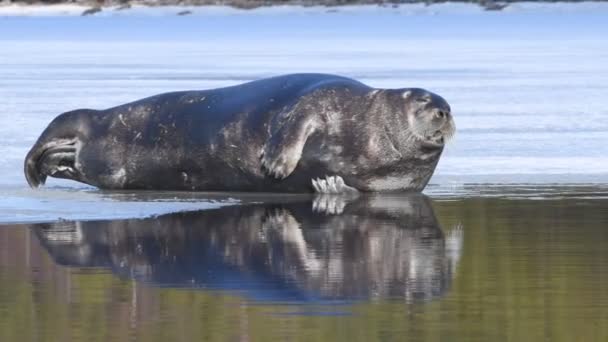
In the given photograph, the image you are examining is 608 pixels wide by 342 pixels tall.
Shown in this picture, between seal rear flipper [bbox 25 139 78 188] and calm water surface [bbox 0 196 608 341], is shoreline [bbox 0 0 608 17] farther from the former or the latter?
calm water surface [bbox 0 196 608 341]

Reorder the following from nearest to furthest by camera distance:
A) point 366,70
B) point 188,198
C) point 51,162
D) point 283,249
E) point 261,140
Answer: point 283,249 < point 188,198 < point 261,140 < point 51,162 < point 366,70

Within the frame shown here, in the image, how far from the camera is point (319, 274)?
6.89m

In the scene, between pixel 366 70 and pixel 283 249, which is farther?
pixel 366 70

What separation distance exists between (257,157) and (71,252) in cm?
276

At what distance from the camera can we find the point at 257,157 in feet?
33.3

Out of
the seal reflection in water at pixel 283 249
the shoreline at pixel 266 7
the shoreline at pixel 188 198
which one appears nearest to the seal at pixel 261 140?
the shoreline at pixel 188 198

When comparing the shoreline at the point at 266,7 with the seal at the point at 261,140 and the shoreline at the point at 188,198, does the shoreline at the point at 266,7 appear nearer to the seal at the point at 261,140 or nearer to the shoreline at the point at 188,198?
the seal at the point at 261,140

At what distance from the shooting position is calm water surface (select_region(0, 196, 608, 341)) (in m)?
5.77

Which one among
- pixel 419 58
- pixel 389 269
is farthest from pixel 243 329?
pixel 419 58

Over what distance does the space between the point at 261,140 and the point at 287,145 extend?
36 centimetres

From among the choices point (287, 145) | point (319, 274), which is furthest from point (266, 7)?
point (319, 274)

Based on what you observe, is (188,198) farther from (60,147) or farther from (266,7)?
(266,7)

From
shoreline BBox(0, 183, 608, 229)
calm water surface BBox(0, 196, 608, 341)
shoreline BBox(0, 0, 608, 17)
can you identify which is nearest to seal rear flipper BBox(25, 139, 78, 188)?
shoreline BBox(0, 183, 608, 229)

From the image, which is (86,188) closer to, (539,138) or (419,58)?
(539,138)
